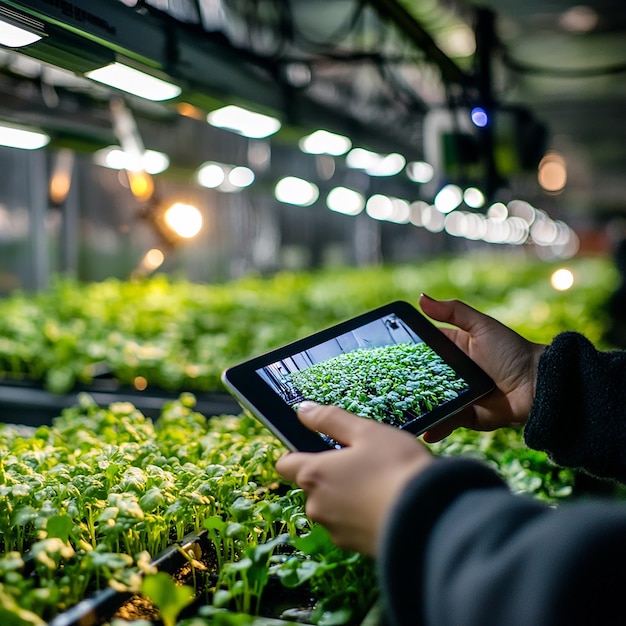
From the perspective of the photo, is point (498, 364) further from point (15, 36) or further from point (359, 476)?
point (15, 36)

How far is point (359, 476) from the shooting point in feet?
3.16

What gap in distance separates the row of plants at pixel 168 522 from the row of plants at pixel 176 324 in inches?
50.2

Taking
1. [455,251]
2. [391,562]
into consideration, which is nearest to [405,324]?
[391,562]

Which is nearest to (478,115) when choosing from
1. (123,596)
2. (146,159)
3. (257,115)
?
(257,115)

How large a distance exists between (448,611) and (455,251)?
20836mm

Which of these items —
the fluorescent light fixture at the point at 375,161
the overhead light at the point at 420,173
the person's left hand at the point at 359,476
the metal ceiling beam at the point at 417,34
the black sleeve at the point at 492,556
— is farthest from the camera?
the overhead light at the point at 420,173

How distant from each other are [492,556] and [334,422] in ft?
1.09

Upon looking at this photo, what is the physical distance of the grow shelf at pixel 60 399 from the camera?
3109 millimetres

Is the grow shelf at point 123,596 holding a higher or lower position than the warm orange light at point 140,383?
lower

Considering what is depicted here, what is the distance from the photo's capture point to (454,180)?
4758 mm

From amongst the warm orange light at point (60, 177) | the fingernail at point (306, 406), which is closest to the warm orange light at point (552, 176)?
the warm orange light at point (60, 177)

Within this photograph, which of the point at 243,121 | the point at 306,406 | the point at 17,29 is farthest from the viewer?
the point at 243,121

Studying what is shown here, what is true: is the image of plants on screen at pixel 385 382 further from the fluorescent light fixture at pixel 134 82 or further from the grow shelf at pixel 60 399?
the grow shelf at pixel 60 399

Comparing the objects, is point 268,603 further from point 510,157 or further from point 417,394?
point 510,157
